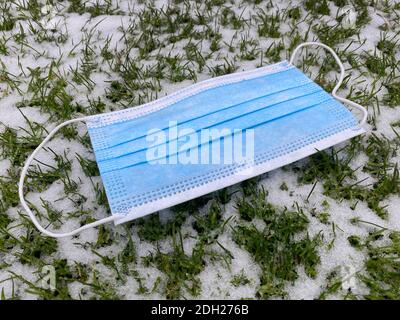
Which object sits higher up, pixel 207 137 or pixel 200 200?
pixel 207 137

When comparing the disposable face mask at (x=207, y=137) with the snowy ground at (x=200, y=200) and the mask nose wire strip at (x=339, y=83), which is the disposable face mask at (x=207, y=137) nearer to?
the mask nose wire strip at (x=339, y=83)

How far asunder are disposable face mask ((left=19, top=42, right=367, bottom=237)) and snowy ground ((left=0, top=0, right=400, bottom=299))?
17cm

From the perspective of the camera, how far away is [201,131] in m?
2.29

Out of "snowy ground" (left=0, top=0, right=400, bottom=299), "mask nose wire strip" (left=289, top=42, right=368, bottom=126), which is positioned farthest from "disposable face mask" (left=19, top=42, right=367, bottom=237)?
"snowy ground" (left=0, top=0, right=400, bottom=299)

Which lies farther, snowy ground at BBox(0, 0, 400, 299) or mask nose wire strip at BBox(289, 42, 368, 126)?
mask nose wire strip at BBox(289, 42, 368, 126)

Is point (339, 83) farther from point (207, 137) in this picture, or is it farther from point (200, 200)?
point (200, 200)

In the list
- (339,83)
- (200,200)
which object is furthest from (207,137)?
(339,83)

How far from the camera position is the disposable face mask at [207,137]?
2064 mm

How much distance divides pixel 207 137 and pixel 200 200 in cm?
35

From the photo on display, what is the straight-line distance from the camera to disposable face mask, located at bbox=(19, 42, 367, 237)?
2.06 meters

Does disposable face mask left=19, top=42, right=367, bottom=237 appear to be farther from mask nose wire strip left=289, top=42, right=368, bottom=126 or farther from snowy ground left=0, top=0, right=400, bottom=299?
snowy ground left=0, top=0, right=400, bottom=299

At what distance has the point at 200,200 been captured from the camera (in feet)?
7.38

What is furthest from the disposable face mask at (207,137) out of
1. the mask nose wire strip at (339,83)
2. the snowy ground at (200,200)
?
the snowy ground at (200,200)
